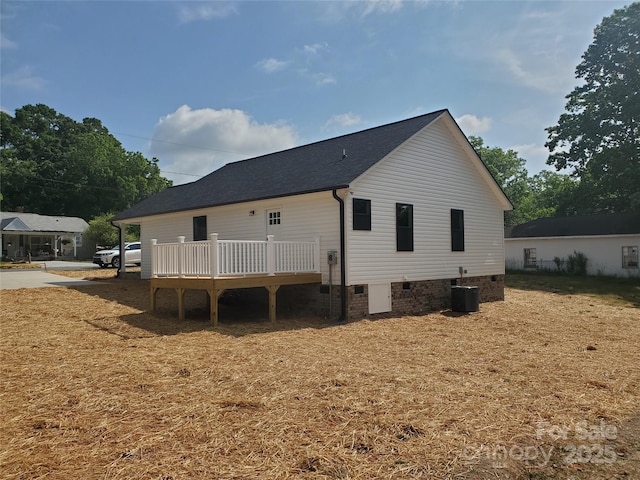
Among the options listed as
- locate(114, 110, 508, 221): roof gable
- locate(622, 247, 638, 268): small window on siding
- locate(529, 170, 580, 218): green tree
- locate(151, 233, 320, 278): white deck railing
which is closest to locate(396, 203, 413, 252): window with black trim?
locate(114, 110, 508, 221): roof gable

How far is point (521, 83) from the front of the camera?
14742mm

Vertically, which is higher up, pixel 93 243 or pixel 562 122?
pixel 562 122

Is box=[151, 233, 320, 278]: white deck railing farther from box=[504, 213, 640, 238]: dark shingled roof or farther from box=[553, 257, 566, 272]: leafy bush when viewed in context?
box=[504, 213, 640, 238]: dark shingled roof

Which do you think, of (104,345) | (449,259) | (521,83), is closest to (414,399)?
(104,345)

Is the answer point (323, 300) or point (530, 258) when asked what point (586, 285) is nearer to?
point (530, 258)

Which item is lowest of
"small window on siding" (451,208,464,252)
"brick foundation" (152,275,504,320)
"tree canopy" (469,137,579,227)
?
"brick foundation" (152,275,504,320)

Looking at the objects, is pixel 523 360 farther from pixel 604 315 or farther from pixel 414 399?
pixel 604 315

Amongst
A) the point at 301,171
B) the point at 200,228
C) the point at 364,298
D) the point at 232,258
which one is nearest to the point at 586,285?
the point at 364,298

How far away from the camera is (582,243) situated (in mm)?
27484

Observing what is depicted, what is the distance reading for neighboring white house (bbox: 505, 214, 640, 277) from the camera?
85.1 ft

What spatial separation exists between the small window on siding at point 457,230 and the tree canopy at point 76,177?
4404cm

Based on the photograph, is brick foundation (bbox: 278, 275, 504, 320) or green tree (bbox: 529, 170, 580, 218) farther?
green tree (bbox: 529, 170, 580, 218)

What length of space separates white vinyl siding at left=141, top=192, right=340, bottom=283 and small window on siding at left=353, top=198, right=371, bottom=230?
468 millimetres

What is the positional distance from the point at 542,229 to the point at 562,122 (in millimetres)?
7490
